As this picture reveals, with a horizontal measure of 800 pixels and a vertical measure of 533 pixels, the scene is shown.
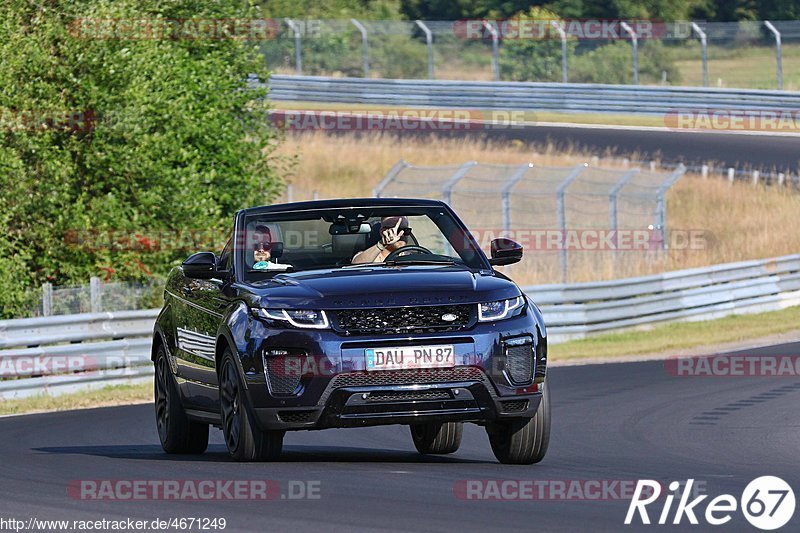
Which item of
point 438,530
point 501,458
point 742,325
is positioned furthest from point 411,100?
point 438,530

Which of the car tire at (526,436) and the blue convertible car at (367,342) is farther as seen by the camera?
the car tire at (526,436)

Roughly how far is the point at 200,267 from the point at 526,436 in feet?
7.72

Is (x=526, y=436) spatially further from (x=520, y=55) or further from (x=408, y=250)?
(x=520, y=55)

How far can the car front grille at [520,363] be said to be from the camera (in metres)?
9.70

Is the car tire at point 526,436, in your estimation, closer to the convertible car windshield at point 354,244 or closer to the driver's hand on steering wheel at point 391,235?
the convertible car windshield at point 354,244

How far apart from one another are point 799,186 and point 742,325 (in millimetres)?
12480

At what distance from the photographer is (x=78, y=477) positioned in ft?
32.6

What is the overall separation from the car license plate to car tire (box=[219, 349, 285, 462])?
866 mm

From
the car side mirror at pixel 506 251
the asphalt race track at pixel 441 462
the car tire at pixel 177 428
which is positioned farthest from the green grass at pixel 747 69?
the car side mirror at pixel 506 251

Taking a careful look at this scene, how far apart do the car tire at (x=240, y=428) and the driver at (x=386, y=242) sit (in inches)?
46.2

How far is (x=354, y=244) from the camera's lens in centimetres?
1097

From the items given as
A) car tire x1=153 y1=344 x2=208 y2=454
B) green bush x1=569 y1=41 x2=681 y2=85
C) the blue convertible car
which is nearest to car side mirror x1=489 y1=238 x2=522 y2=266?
the blue convertible car

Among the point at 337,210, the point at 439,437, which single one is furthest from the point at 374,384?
the point at 439,437

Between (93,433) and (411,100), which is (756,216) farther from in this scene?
(93,433)
